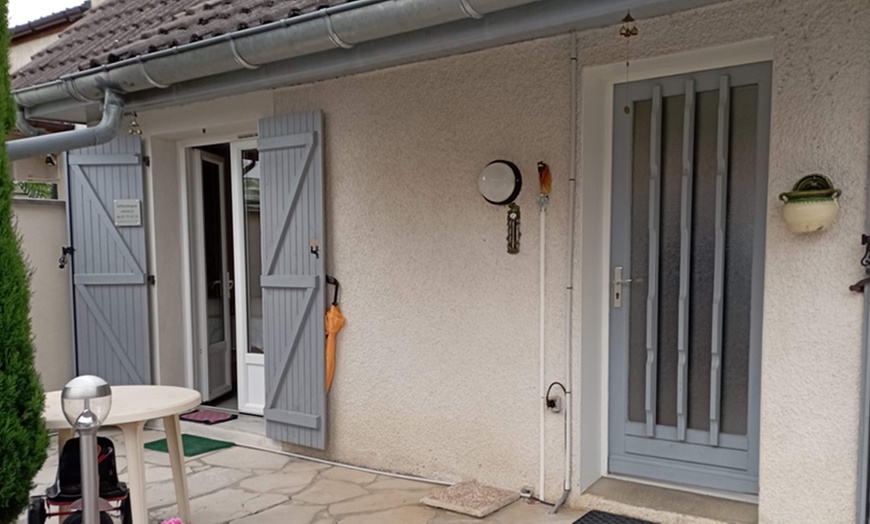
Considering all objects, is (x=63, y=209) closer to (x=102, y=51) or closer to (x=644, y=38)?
(x=102, y=51)

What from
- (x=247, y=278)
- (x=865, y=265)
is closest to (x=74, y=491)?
(x=247, y=278)

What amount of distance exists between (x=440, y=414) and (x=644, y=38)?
291cm

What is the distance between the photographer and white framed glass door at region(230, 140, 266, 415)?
20.1ft

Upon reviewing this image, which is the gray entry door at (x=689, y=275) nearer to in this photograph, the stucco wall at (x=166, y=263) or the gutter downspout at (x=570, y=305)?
the gutter downspout at (x=570, y=305)

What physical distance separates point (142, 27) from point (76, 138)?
1.62m

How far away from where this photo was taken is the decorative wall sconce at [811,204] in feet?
10.2

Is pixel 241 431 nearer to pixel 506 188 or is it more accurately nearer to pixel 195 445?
pixel 195 445

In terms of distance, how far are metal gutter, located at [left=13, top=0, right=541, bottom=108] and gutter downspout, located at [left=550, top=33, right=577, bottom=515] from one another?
105 centimetres

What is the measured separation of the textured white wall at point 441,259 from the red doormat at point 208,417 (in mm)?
1595

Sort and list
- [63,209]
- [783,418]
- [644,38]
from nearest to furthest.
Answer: [783,418]
[644,38]
[63,209]

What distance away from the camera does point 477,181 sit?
434 cm

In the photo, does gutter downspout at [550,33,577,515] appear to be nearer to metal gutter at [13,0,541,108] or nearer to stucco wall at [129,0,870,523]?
stucco wall at [129,0,870,523]

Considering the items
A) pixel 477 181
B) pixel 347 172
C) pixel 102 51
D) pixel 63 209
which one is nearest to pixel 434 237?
pixel 477 181

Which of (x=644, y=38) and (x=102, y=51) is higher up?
(x=102, y=51)
